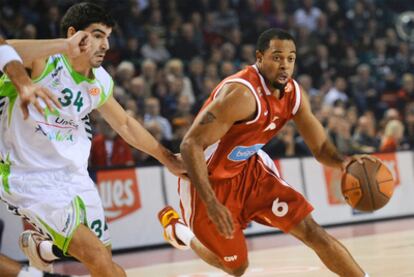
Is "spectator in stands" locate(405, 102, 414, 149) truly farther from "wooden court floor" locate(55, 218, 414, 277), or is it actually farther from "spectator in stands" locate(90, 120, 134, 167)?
"spectator in stands" locate(90, 120, 134, 167)

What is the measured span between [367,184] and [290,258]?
3.08 metres

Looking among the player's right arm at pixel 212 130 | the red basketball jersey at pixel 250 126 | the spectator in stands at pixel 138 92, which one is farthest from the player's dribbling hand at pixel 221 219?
the spectator in stands at pixel 138 92

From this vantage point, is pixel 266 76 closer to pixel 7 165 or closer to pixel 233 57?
pixel 7 165

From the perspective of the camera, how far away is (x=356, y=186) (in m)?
5.86

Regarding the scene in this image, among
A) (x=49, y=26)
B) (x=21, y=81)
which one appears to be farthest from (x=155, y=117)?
(x=21, y=81)

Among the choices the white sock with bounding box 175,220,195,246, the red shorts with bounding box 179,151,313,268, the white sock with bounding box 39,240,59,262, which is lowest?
the white sock with bounding box 175,220,195,246

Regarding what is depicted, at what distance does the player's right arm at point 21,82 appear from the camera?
3.99m

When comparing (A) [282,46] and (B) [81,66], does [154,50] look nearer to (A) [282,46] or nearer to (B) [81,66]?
(A) [282,46]

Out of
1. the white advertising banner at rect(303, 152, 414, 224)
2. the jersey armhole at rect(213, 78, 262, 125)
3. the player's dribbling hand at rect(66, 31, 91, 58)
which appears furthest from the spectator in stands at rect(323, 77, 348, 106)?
the player's dribbling hand at rect(66, 31, 91, 58)

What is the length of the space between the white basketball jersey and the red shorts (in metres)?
1.13

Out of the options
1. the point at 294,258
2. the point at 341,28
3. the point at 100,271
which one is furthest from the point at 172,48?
the point at 100,271

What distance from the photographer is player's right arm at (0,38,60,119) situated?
3.99 metres

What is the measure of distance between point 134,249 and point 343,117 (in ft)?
15.6

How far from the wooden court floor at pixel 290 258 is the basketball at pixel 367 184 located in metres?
1.29
